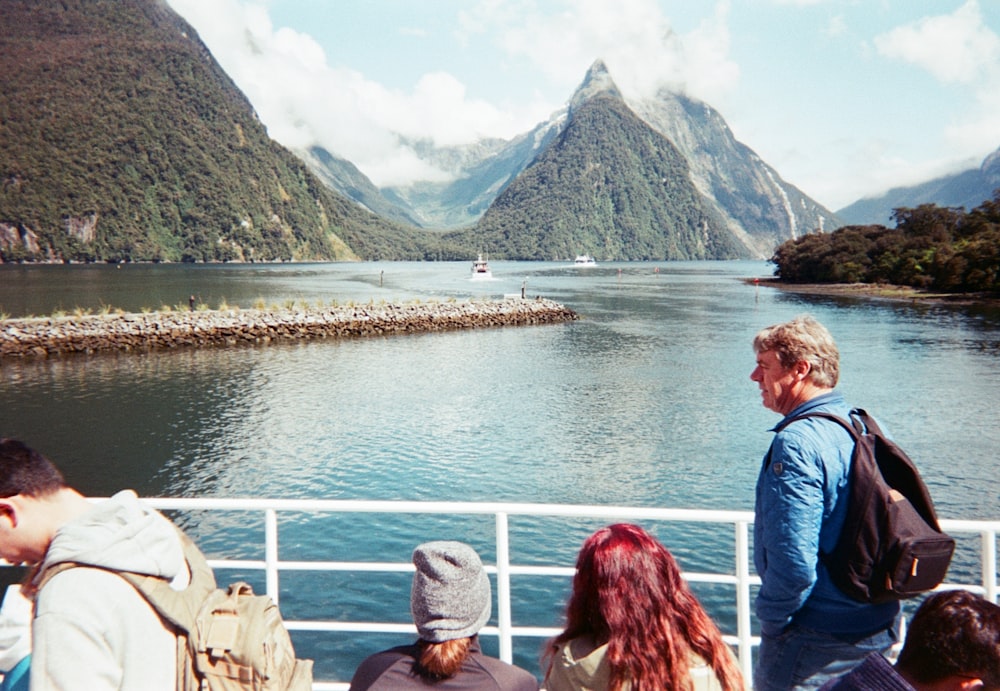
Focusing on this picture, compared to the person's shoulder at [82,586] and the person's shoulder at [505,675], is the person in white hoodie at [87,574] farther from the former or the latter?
the person's shoulder at [505,675]

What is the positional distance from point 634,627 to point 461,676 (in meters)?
0.55

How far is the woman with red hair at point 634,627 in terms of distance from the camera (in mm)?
2098

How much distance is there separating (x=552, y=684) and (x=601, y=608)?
32 centimetres

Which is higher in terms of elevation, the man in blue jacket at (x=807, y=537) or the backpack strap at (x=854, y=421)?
the backpack strap at (x=854, y=421)

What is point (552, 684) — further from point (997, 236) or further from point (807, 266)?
point (807, 266)

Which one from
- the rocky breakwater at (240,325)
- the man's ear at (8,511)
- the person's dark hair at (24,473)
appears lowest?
the rocky breakwater at (240,325)

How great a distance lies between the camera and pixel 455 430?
22.3m

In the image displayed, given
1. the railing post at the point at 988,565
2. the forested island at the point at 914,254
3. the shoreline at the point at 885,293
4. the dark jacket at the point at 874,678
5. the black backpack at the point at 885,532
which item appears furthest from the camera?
the forested island at the point at 914,254

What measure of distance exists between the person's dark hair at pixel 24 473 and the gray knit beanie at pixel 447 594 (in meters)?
1.10

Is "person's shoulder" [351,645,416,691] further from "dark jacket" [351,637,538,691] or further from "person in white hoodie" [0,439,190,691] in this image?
"person in white hoodie" [0,439,190,691]

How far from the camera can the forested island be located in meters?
81.5

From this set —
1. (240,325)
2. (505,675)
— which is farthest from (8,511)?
(240,325)

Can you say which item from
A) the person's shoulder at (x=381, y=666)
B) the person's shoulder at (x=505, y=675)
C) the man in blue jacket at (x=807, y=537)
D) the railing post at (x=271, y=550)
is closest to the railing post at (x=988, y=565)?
the man in blue jacket at (x=807, y=537)

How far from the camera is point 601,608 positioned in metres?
2.11
